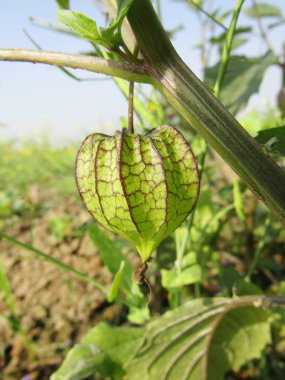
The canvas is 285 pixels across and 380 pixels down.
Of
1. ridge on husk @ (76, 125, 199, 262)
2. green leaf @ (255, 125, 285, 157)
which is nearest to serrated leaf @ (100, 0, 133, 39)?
ridge on husk @ (76, 125, 199, 262)

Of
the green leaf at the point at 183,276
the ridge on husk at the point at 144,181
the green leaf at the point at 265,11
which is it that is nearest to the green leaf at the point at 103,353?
the green leaf at the point at 183,276

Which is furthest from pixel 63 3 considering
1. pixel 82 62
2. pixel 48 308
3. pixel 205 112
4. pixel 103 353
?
pixel 48 308

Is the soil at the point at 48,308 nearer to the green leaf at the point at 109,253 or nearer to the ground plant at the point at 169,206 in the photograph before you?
the ground plant at the point at 169,206

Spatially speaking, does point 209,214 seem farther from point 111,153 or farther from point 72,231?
point 72,231

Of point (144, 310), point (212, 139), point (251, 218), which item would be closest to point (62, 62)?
point (212, 139)

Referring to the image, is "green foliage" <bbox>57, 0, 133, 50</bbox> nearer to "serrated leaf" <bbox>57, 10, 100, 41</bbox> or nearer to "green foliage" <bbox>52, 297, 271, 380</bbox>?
"serrated leaf" <bbox>57, 10, 100, 41</bbox>
